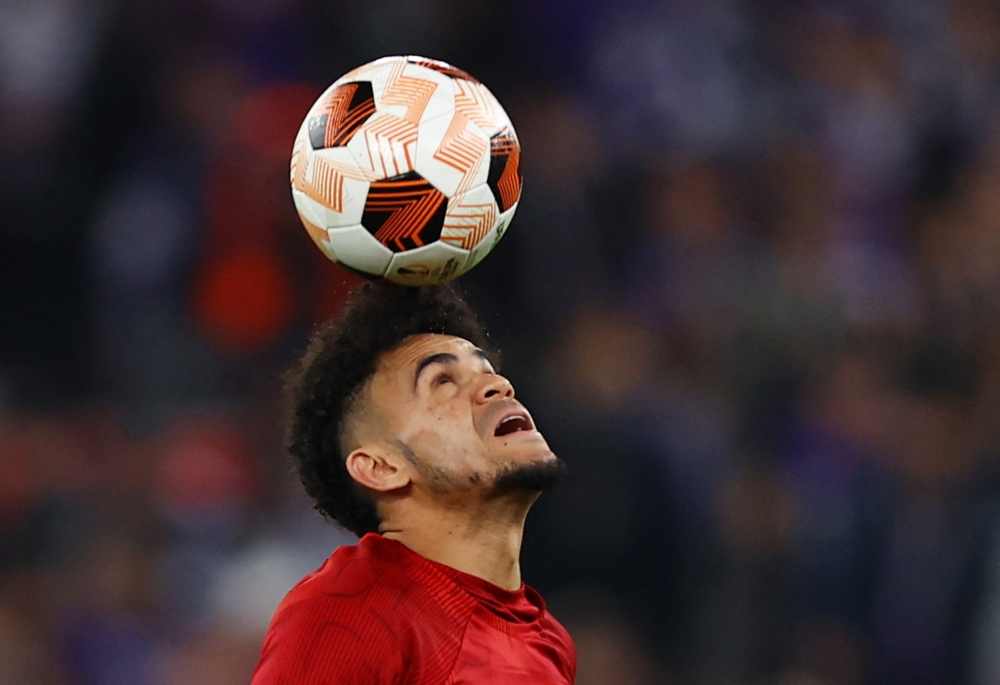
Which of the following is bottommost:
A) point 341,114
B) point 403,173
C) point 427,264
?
point 427,264

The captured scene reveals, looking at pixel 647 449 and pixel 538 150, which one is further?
pixel 538 150

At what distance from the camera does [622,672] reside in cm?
539

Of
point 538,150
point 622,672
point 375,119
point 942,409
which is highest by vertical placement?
point 375,119

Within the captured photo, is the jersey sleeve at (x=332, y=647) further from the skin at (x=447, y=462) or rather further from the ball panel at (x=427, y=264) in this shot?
the ball panel at (x=427, y=264)

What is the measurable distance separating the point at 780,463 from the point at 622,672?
1100 millimetres

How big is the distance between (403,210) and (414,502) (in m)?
0.71

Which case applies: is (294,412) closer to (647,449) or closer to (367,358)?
(367,358)

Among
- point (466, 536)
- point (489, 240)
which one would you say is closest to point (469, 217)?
point (489, 240)

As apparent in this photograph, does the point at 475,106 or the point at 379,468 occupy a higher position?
the point at 475,106

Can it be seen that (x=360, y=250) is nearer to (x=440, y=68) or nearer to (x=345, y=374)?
(x=345, y=374)

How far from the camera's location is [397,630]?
116 inches

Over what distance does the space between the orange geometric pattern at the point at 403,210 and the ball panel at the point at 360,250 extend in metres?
0.02

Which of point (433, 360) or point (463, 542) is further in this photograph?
point (433, 360)

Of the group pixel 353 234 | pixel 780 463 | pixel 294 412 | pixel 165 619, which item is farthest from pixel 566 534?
pixel 353 234
